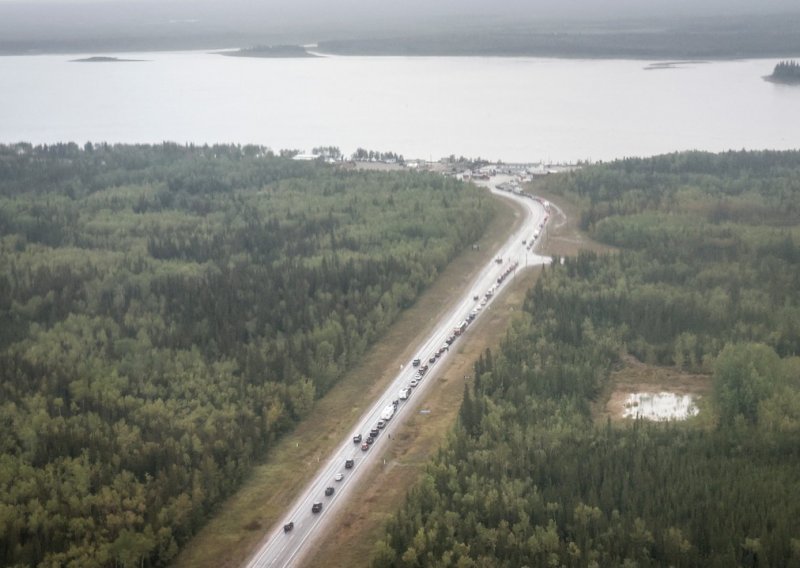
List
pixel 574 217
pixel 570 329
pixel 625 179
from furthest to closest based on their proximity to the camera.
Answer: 1. pixel 625 179
2. pixel 574 217
3. pixel 570 329

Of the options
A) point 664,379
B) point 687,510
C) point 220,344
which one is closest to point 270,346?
point 220,344

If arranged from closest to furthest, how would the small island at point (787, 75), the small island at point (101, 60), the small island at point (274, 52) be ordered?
the small island at point (787, 75)
the small island at point (101, 60)
the small island at point (274, 52)

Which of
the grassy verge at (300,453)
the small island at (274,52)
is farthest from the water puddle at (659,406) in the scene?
the small island at (274,52)

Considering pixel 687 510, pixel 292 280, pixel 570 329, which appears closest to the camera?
pixel 687 510

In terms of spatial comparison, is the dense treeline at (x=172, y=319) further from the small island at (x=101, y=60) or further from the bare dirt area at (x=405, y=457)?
the small island at (x=101, y=60)

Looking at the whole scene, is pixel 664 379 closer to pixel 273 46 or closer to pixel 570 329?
pixel 570 329
